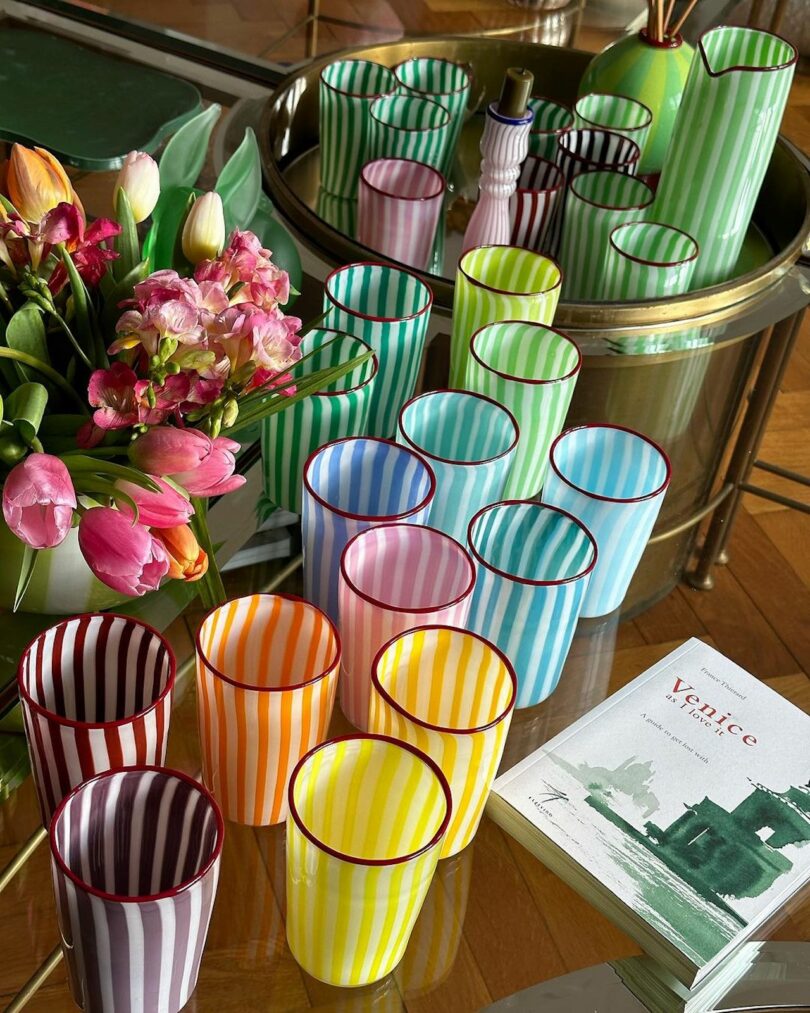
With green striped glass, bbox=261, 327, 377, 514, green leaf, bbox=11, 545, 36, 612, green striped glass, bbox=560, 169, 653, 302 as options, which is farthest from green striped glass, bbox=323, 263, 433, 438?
green leaf, bbox=11, 545, 36, 612

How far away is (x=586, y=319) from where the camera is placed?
694mm

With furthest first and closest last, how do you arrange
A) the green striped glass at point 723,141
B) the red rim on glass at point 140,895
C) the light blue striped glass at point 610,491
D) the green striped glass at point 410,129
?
the green striped glass at point 410,129
the green striped glass at point 723,141
the light blue striped glass at point 610,491
the red rim on glass at point 140,895

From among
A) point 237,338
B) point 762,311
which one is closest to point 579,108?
point 762,311

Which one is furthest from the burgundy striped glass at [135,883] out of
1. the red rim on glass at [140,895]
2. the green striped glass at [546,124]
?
the green striped glass at [546,124]

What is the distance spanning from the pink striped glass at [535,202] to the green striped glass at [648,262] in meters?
0.07

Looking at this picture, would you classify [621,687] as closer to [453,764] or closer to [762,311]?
[453,764]

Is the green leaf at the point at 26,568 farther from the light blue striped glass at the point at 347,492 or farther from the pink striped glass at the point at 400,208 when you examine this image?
the pink striped glass at the point at 400,208

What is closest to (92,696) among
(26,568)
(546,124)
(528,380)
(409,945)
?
(26,568)

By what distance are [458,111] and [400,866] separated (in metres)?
0.64

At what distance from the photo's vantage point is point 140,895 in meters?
0.39

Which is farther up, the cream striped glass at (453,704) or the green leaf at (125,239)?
the green leaf at (125,239)

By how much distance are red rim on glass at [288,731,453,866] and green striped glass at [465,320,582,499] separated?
0.22m

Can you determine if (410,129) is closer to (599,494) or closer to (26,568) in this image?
(599,494)

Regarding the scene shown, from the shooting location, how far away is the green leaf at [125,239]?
1.66 feet
